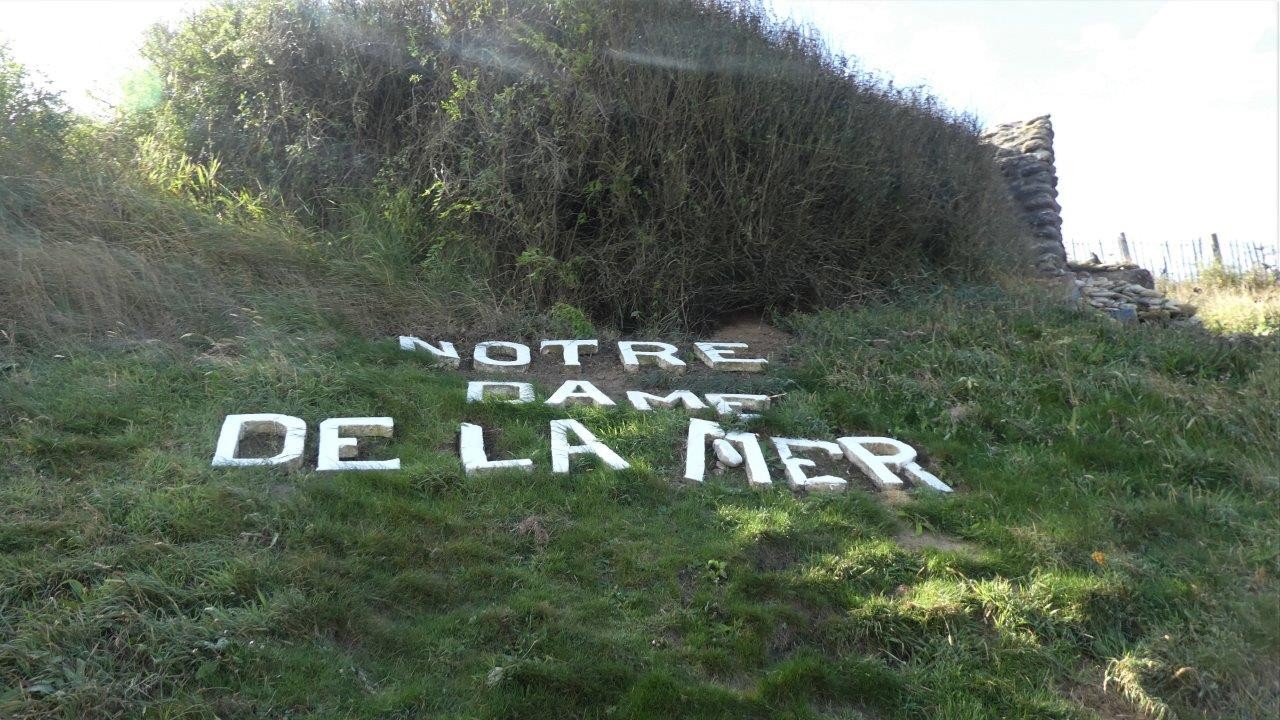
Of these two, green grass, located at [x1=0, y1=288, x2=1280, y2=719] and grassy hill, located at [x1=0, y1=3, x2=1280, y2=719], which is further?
grassy hill, located at [x1=0, y1=3, x2=1280, y2=719]

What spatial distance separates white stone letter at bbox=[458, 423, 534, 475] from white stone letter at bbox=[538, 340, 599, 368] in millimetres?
1835

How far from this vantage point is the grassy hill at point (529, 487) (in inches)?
171

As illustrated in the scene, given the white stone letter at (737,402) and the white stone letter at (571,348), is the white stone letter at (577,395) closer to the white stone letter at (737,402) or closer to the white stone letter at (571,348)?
the white stone letter at (571,348)

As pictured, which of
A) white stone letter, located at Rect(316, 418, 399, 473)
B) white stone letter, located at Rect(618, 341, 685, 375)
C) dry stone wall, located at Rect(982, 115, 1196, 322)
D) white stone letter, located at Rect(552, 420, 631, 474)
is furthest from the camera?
dry stone wall, located at Rect(982, 115, 1196, 322)

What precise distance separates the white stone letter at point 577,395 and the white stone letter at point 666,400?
0.21 meters

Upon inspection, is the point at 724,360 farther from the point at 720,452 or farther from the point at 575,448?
the point at 575,448

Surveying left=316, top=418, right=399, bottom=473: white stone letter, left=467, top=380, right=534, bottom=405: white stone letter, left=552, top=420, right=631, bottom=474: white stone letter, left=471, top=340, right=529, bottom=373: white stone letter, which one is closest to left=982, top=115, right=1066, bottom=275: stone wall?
left=471, top=340, right=529, bottom=373: white stone letter

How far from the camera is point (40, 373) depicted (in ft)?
21.6

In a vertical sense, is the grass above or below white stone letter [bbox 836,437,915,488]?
above

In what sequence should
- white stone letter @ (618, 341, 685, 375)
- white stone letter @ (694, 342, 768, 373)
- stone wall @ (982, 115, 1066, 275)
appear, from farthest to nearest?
stone wall @ (982, 115, 1066, 275), white stone letter @ (694, 342, 768, 373), white stone letter @ (618, 341, 685, 375)

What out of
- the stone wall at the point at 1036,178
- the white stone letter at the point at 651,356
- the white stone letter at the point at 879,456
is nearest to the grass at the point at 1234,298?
the stone wall at the point at 1036,178

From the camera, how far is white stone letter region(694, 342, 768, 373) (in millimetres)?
8453

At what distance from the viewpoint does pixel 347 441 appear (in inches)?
243

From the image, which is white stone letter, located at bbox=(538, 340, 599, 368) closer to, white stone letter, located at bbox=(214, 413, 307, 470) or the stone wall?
white stone letter, located at bbox=(214, 413, 307, 470)
